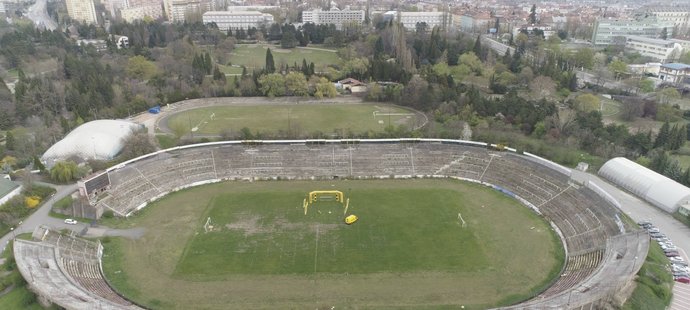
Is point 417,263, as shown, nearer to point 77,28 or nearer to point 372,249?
point 372,249

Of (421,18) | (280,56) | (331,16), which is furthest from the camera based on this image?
(331,16)

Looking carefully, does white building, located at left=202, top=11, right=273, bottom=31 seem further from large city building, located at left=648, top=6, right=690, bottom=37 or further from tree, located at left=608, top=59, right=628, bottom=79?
large city building, located at left=648, top=6, right=690, bottom=37

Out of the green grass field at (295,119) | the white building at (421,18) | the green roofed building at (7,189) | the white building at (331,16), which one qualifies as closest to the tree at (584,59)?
the green grass field at (295,119)

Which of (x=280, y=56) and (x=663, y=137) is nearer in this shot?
(x=663, y=137)

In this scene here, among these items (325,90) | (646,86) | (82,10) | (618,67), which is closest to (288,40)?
(325,90)

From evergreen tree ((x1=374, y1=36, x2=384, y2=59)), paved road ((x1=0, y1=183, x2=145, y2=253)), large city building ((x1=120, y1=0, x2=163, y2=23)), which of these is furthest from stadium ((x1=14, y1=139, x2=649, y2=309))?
large city building ((x1=120, y1=0, x2=163, y2=23))

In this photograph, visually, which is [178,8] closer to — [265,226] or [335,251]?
[265,226]

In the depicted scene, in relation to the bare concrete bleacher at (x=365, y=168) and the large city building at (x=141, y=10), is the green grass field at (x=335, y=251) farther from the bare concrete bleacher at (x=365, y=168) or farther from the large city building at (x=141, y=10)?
the large city building at (x=141, y=10)
